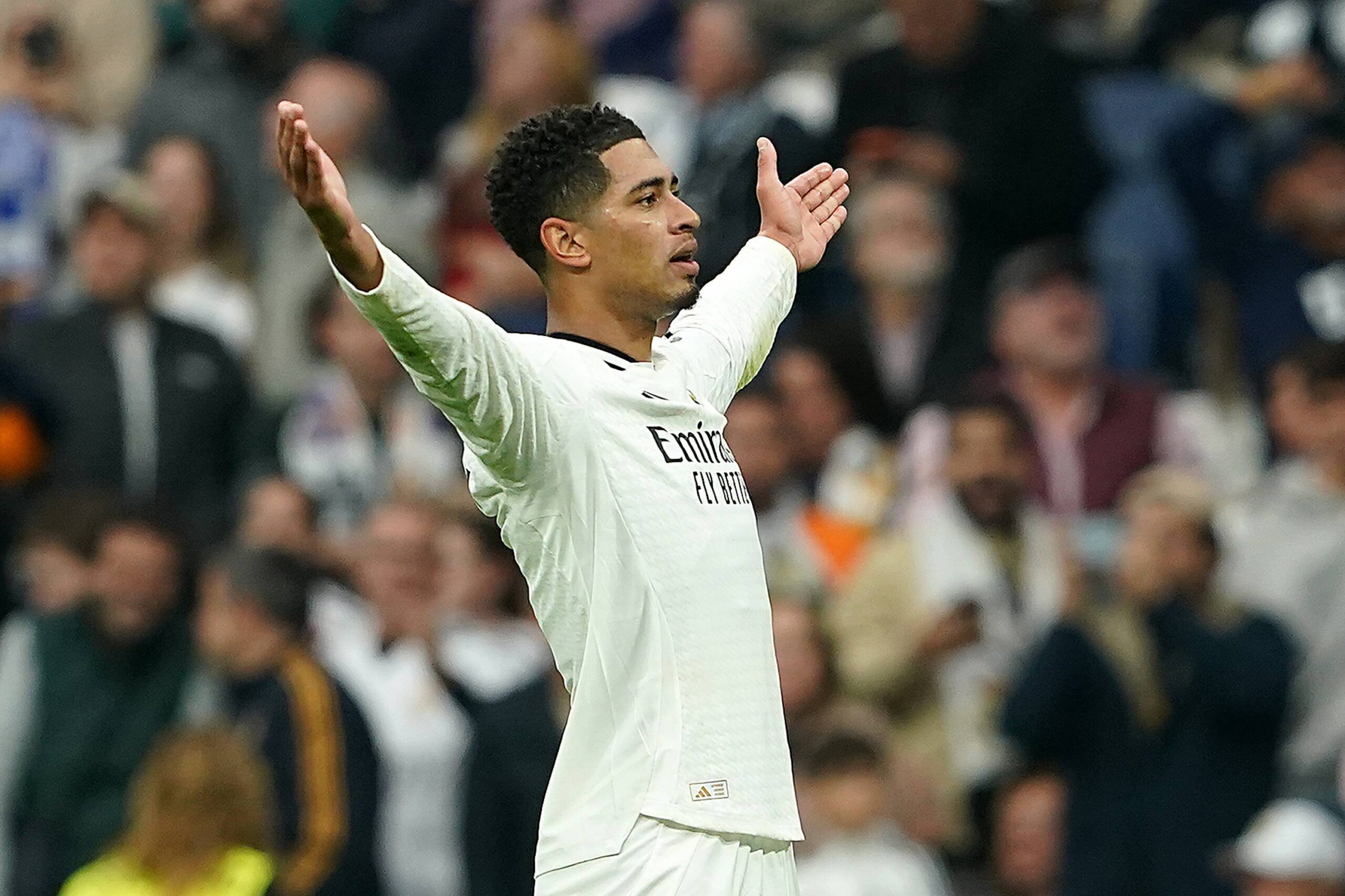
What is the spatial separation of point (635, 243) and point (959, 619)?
159 inches

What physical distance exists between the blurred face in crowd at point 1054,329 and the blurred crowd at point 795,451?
19 millimetres

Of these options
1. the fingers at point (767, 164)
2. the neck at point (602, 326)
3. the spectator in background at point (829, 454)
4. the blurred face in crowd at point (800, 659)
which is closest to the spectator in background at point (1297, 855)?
the blurred face in crowd at point (800, 659)

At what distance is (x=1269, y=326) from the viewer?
938cm

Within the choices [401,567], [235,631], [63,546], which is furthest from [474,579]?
[63,546]

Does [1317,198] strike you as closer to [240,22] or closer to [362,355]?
[362,355]

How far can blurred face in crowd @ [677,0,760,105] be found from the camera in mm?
10242

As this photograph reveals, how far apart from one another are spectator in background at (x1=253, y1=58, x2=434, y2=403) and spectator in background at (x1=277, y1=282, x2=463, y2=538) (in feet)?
1.23

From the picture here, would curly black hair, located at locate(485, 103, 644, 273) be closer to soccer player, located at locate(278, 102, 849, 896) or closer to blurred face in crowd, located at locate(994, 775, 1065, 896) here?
soccer player, located at locate(278, 102, 849, 896)

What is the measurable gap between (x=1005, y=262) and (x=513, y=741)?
2.95 m

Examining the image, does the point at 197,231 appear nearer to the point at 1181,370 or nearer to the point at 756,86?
the point at 756,86

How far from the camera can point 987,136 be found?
977 centimetres

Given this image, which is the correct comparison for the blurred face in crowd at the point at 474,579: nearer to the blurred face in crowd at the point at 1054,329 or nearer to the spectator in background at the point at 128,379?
the spectator in background at the point at 128,379

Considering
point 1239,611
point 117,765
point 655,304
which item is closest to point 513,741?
point 117,765

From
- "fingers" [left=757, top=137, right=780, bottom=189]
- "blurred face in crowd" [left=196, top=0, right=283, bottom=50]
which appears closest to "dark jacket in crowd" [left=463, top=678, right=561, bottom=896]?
"fingers" [left=757, top=137, right=780, bottom=189]
